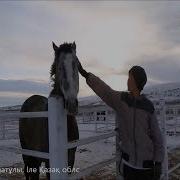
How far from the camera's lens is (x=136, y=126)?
3.40 m

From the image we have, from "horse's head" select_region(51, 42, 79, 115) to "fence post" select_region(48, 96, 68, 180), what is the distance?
0.11 meters

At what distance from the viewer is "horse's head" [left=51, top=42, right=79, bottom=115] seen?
335cm

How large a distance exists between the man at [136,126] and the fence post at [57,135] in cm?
47

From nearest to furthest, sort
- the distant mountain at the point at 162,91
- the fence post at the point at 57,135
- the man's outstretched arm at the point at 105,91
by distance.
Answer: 1. the fence post at the point at 57,135
2. the man's outstretched arm at the point at 105,91
3. the distant mountain at the point at 162,91

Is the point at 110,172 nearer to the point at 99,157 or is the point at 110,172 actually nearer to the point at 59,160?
the point at 99,157

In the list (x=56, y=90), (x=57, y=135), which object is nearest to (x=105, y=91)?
(x=57, y=135)

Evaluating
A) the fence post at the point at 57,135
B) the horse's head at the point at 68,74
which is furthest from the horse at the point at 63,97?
the fence post at the point at 57,135

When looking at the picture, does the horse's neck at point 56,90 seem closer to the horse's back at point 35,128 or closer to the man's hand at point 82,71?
the man's hand at point 82,71

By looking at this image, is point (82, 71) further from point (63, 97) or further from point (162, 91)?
point (162, 91)

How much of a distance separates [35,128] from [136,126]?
220cm

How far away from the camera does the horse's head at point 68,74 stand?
3.35 m

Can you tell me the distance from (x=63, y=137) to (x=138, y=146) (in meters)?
0.68

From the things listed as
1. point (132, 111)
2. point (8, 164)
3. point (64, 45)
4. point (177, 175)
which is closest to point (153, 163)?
point (132, 111)

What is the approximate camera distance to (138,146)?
134 inches
